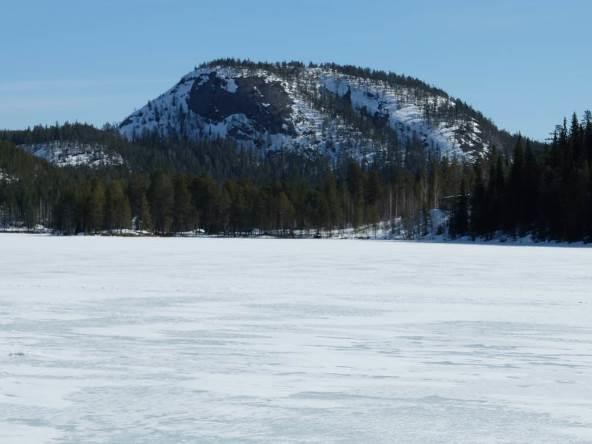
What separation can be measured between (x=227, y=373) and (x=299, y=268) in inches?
912

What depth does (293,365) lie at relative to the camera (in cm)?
1040

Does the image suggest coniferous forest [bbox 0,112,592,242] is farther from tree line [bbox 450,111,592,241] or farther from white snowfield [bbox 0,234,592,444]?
white snowfield [bbox 0,234,592,444]

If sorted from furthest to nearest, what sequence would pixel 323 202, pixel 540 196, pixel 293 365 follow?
pixel 323 202 < pixel 540 196 < pixel 293 365

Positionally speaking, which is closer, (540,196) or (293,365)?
(293,365)

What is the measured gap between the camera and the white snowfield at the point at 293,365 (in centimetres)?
719

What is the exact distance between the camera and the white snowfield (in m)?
7.19

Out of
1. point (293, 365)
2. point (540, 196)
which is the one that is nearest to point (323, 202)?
point (540, 196)

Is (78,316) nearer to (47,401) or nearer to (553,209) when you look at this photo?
(47,401)

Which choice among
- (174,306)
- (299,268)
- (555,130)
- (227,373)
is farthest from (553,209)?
(227,373)

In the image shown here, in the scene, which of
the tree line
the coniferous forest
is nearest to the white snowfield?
the tree line

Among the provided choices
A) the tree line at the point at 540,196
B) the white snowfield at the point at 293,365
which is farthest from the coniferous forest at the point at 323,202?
the white snowfield at the point at 293,365

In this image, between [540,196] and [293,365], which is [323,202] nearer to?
[540,196]

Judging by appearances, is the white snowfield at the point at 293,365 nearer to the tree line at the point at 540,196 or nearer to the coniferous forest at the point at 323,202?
the tree line at the point at 540,196

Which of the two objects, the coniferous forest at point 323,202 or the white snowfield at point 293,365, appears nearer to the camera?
the white snowfield at point 293,365
